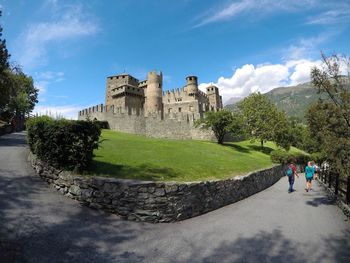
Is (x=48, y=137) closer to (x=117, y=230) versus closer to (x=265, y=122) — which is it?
(x=117, y=230)

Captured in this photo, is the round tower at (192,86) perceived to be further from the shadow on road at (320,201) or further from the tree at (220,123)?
the shadow on road at (320,201)

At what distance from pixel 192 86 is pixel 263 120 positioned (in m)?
22.8

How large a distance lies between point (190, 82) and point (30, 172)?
192ft

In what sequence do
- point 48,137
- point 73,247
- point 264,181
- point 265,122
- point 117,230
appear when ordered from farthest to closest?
point 265,122, point 264,181, point 48,137, point 117,230, point 73,247

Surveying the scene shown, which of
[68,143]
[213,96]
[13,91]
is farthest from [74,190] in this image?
[213,96]

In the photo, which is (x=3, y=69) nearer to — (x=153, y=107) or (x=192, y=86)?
(x=153, y=107)

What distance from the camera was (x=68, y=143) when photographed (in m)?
→ 12.2

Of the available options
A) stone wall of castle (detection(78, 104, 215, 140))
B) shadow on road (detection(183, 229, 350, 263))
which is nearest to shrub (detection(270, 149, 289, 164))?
stone wall of castle (detection(78, 104, 215, 140))

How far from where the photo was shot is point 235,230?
423 inches

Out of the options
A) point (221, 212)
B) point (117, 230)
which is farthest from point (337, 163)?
point (117, 230)

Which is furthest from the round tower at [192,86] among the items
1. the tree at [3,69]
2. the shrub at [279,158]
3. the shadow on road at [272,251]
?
the shadow on road at [272,251]

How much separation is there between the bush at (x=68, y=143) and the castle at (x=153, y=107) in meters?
33.4

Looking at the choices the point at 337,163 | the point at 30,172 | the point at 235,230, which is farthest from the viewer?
the point at 337,163

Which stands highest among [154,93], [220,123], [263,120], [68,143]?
[154,93]
